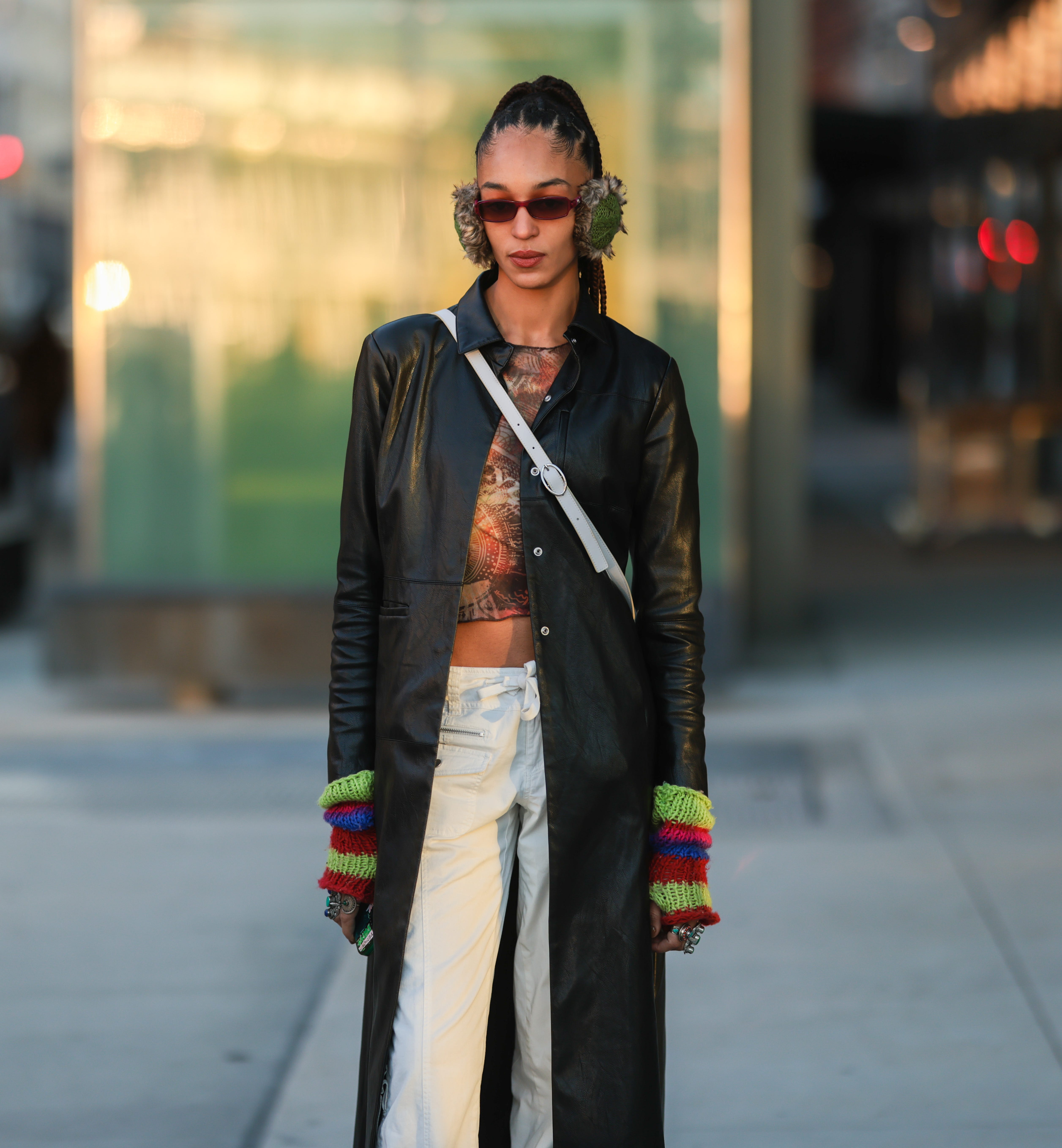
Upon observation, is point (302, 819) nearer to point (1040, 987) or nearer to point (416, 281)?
point (1040, 987)

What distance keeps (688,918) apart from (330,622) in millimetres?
5449

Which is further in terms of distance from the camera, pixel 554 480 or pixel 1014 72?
pixel 1014 72

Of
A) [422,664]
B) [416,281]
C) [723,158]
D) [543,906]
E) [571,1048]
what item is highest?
[723,158]

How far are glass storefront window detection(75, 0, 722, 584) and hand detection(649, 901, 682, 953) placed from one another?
5.64 m

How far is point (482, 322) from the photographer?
2494 millimetres

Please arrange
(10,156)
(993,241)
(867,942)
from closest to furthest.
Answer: (867,942)
(10,156)
(993,241)

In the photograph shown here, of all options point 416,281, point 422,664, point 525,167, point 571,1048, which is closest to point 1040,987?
point 571,1048

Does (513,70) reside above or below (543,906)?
above

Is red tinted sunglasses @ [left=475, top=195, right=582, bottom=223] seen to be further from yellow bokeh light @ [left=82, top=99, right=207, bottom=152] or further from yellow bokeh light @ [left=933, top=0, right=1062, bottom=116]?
yellow bokeh light @ [left=933, top=0, right=1062, bottom=116]

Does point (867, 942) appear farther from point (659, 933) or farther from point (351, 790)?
point (351, 790)

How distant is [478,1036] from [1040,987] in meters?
2.31

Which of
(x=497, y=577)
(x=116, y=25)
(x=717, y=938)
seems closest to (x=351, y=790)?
(x=497, y=577)

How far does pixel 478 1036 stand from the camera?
2461 millimetres

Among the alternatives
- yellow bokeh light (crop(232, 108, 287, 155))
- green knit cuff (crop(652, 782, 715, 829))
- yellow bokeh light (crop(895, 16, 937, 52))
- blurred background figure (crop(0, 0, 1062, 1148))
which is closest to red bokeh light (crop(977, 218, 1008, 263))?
yellow bokeh light (crop(895, 16, 937, 52))
